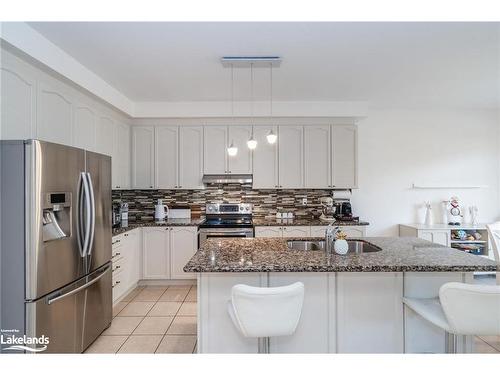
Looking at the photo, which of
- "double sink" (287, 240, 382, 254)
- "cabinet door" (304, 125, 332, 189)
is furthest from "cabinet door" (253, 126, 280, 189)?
"double sink" (287, 240, 382, 254)

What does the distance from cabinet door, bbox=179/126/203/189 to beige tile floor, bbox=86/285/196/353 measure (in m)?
1.56

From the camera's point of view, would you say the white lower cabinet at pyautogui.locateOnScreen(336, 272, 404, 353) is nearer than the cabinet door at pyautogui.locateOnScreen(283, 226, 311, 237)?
Yes

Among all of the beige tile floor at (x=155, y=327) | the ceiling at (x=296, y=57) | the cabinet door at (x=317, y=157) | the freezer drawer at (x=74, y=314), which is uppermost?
the ceiling at (x=296, y=57)

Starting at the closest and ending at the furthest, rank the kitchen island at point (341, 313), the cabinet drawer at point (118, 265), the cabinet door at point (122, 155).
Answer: the kitchen island at point (341, 313) < the cabinet drawer at point (118, 265) < the cabinet door at point (122, 155)

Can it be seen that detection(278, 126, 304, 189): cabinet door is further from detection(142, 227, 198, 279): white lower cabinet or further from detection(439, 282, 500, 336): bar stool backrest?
detection(439, 282, 500, 336): bar stool backrest

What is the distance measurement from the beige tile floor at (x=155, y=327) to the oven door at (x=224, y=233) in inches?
30.5

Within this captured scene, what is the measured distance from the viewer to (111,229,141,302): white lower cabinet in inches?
130

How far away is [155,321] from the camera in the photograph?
3014 millimetres

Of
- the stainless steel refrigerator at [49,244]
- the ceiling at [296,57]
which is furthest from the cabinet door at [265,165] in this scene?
the stainless steel refrigerator at [49,244]

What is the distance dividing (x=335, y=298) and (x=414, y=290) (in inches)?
22.6

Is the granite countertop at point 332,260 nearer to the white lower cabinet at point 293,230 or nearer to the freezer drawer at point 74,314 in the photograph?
the freezer drawer at point 74,314

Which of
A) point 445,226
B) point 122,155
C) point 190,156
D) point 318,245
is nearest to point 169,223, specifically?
point 190,156

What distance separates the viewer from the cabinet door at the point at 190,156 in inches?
169

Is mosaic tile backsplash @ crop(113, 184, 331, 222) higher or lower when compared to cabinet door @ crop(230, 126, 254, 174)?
lower
